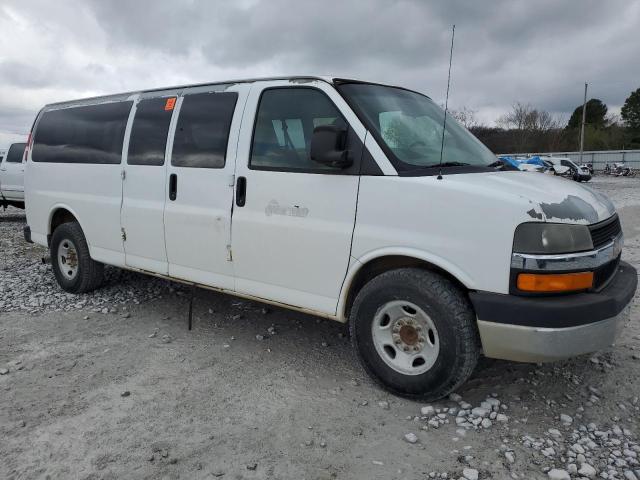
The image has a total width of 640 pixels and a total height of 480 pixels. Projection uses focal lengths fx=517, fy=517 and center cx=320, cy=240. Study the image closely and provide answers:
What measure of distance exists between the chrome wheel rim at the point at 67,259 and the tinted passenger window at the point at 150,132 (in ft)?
5.29

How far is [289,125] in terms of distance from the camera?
3846 mm

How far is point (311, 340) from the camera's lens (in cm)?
451

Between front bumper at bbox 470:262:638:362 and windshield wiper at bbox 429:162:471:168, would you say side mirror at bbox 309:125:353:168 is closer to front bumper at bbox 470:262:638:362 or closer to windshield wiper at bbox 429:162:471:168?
windshield wiper at bbox 429:162:471:168

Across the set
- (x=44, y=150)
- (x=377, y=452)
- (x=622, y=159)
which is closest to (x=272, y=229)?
(x=377, y=452)

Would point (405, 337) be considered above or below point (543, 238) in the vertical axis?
below

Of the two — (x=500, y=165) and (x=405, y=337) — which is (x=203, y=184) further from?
(x=500, y=165)

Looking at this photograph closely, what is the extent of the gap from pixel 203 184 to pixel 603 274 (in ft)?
9.72

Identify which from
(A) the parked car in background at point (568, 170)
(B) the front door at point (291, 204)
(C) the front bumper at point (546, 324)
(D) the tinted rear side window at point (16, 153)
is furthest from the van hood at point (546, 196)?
(A) the parked car in background at point (568, 170)

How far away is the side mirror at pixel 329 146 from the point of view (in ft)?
10.9

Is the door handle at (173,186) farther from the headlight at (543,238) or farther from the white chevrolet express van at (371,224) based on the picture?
the headlight at (543,238)

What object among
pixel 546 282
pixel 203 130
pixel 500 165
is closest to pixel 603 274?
pixel 546 282

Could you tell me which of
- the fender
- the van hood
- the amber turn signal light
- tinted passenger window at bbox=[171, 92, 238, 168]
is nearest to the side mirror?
the van hood

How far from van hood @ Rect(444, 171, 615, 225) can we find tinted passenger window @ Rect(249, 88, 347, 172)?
1026 mm

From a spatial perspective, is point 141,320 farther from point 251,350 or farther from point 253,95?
point 253,95
